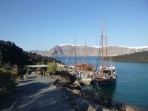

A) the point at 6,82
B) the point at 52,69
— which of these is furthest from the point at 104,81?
the point at 6,82

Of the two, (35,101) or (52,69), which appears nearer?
(35,101)

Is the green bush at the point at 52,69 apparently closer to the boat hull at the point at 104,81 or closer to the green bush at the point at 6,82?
the boat hull at the point at 104,81

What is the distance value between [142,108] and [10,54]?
3170 centimetres

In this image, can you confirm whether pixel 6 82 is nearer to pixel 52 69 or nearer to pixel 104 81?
pixel 52 69

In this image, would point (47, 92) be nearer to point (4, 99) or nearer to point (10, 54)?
point (4, 99)

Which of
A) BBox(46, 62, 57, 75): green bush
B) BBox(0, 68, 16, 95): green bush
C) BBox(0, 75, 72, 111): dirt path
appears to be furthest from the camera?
BBox(46, 62, 57, 75): green bush

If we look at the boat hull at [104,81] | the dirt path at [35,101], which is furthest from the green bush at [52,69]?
the dirt path at [35,101]

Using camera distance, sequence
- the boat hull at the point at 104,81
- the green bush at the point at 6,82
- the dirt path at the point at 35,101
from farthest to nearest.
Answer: the boat hull at the point at 104,81 < the green bush at the point at 6,82 < the dirt path at the point at 35,101

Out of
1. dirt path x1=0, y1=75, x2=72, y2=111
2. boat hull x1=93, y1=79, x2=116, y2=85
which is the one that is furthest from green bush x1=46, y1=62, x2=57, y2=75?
dirt path x1=0, y1=75, x2=72, y2=111

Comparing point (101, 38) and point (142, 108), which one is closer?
point (142, 108)

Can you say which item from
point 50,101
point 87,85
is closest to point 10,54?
point 87,85

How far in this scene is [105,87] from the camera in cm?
6066

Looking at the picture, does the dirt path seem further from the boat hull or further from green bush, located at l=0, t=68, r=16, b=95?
the boat hull

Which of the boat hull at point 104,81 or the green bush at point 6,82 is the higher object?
the green bush at point 6,82
